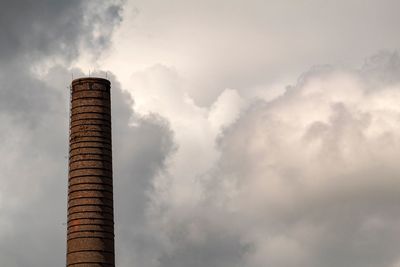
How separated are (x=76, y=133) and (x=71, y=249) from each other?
7.77 metres

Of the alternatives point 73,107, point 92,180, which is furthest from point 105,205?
point 73,107

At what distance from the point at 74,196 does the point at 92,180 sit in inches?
63.5

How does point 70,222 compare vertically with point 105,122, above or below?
below

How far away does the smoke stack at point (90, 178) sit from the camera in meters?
72.5

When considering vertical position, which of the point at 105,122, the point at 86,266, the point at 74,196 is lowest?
the point at 86,266

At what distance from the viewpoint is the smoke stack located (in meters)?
72.5

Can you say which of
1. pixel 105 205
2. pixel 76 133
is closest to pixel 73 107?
pixel 76 133

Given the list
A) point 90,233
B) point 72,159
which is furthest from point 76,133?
point 90,233

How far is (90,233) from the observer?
238 feet

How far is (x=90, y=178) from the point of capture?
241 feet

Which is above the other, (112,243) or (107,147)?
(107,147)

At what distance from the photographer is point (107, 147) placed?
74688mm

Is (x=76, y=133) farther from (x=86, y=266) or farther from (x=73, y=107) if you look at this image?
(x=86, y=266)

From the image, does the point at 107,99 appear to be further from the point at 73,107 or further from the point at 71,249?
the point at 71,249
